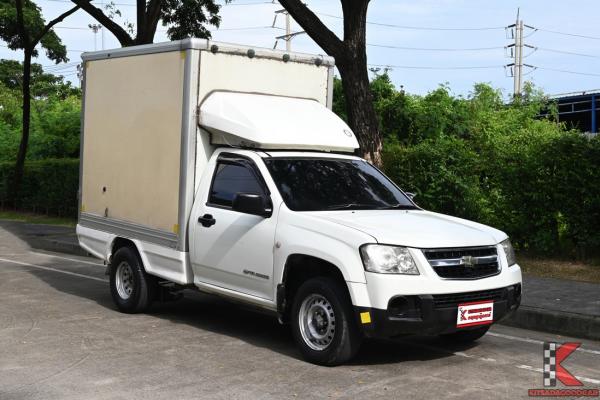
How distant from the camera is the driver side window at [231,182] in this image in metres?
7.90

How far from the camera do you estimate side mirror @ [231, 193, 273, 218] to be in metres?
7.35

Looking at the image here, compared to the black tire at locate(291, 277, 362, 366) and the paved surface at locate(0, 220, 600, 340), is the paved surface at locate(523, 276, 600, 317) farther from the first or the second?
the black tire at locate(291, 277, 362, 366)

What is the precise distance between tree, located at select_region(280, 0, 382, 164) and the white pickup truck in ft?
15.1

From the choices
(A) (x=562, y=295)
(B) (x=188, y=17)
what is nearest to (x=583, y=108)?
(B) (x=188, y=17)

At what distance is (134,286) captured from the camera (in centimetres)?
923

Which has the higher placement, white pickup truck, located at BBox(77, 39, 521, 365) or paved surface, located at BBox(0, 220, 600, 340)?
white pickup truck, located at BBox(77, 39, 521, 365)

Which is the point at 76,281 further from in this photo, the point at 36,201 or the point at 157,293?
the point at 36,201

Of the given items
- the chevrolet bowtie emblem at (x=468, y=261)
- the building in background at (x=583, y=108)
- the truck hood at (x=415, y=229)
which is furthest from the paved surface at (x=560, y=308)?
the building in background at (x=583, y=108)

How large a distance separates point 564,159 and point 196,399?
826cm

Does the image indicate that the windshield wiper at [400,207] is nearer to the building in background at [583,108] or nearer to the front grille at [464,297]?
the front grille at [464,297]

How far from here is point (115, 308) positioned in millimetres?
9750

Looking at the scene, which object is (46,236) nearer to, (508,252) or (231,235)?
(231,235)

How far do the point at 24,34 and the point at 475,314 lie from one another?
2440 cm

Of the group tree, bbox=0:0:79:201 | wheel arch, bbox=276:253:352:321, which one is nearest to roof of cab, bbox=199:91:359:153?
wheel arch, bbox=276:253:352:321
